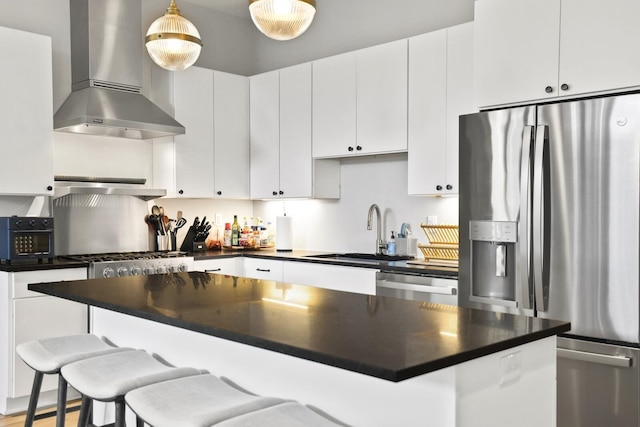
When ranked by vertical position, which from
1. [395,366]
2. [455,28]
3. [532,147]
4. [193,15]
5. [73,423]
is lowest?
[73,423]

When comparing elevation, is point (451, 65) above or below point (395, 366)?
above

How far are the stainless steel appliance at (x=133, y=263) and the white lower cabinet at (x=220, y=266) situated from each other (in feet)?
0.40

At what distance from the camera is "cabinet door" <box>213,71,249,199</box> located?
16.8ft

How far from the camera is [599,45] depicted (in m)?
3.07

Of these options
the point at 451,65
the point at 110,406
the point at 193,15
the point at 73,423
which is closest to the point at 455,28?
the point at 451,65

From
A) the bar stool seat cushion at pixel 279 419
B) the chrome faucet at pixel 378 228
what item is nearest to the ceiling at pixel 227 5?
the chrome faucet at pixel 378 228

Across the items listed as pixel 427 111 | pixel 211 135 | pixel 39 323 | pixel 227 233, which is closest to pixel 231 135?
pixel 211 135

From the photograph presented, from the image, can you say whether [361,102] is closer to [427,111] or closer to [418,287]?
[427,111]

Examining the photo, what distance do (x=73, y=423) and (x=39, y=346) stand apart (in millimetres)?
1334

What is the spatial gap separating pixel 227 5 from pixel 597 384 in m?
4.19

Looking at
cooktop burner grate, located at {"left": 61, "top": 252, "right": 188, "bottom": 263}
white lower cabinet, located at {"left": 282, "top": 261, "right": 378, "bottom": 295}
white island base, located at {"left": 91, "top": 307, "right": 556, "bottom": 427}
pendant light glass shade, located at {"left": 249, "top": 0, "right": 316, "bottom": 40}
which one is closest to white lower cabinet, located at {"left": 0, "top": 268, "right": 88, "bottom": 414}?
cooktop burner grate, located at {"left": 61, "top": 252, "right": 188, "bottom": 263}

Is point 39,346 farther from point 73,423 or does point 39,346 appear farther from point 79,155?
point 79,155

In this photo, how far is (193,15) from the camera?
5.42 metres

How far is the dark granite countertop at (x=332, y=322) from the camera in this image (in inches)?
59.0
